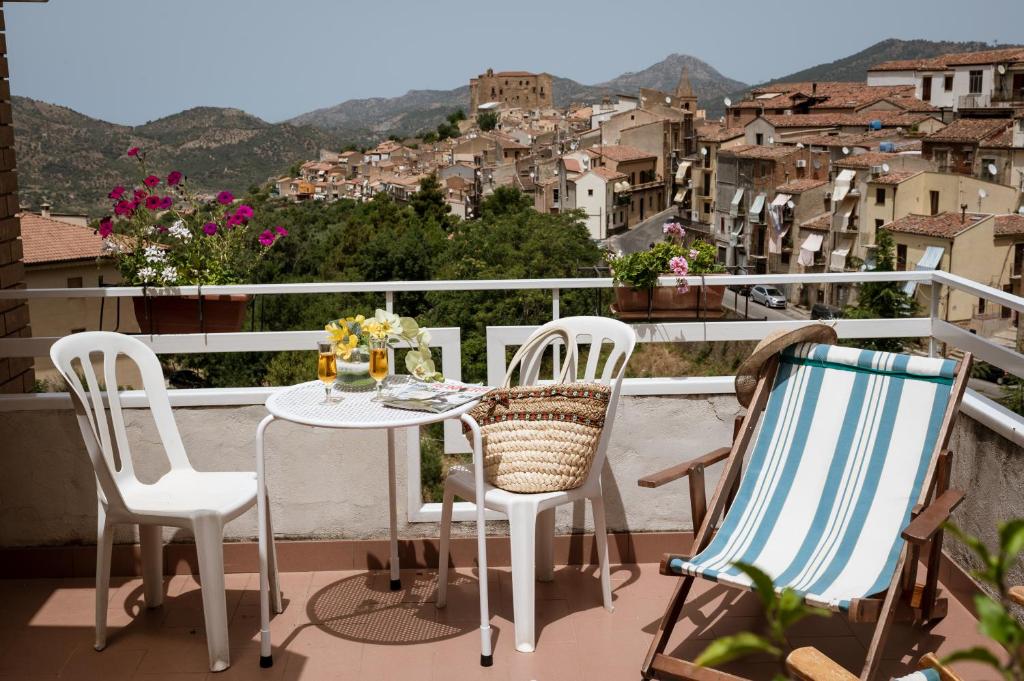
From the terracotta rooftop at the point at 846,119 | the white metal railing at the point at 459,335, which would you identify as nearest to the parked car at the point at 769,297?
the terracotta rooftop at the point at 846,119

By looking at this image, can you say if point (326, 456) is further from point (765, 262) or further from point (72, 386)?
point (765, 262)

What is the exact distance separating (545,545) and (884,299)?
2750 centimetres

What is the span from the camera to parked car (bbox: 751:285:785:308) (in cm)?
4261

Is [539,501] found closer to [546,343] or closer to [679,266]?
[546,343]

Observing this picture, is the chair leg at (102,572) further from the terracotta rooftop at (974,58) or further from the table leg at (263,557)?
the terracotta rooftop at (974,58)

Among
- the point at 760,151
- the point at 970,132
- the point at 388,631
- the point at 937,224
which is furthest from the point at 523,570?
the point at 760,151

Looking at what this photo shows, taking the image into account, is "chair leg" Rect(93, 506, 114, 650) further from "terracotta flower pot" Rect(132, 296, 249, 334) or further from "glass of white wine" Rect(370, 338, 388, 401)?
"terracotta flower pot" Rect(132, 296, 249, 334)

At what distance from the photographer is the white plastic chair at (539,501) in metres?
3.06

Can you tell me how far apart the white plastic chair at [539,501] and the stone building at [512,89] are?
434 ft

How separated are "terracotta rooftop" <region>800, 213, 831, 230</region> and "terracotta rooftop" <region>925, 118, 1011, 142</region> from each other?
516 centimetres

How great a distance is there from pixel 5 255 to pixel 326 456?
5.59 ft

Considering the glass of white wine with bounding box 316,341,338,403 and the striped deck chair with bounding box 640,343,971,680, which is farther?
the glass of white wine with bounding box 316,341,338,403

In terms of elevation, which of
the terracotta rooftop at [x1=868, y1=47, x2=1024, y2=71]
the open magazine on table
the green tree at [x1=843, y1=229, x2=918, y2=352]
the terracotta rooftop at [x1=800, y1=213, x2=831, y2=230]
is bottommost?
the green tree at [x1=843, y1=229, x2=918, y2=352]

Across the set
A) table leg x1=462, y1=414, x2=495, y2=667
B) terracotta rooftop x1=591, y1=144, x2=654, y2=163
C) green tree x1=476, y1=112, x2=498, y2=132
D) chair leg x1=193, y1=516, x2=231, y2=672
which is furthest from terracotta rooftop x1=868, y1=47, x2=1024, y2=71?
chair leg x1=193, y1=516, x2=231, y2=672
